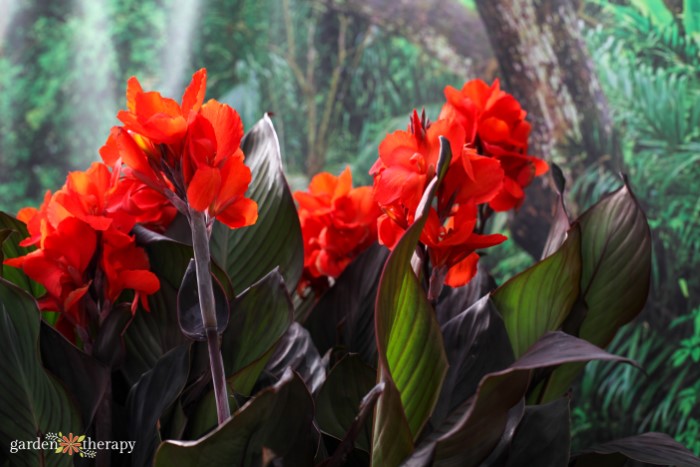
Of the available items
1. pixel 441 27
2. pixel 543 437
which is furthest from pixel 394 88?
pixel 543 437

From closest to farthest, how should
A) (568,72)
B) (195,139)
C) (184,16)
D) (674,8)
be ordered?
(195,139) → (674,8) → (568,72) → (184,16)

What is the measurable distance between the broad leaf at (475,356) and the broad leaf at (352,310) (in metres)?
0.11

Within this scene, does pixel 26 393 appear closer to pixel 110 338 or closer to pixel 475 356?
pixel 110 338

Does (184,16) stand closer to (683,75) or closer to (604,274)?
(683,75)

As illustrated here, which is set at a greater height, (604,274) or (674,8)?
(674,8)

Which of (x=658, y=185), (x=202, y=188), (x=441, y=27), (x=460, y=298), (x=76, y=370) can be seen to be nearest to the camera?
(x=202, y=188)

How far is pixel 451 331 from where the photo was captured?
0.45 m

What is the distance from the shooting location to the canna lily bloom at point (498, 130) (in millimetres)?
514

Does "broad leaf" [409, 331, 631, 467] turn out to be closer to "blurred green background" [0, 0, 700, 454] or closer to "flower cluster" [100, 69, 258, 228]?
"flower cluster" [100, 69, 258, 228]

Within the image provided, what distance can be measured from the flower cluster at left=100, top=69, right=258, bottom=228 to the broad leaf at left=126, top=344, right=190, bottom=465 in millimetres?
116

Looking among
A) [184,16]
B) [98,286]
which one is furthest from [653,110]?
[184,16]

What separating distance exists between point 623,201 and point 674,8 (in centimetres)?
53

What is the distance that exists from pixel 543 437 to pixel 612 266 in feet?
0.43

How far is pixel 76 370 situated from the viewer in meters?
0.44
